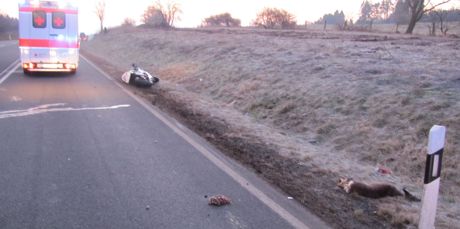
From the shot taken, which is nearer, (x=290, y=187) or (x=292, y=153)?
(x=290, y=187)

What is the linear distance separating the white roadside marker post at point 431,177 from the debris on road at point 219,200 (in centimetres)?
207

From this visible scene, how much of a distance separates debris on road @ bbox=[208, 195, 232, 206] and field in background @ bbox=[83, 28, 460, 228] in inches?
47.3

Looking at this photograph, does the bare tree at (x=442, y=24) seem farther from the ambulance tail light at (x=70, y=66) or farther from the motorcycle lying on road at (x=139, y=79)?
the ambulance tail light at (x=70, y=66)

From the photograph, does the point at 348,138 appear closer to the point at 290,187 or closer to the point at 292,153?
the point at 292,153

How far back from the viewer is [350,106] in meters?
9.84

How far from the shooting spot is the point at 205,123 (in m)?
10.3

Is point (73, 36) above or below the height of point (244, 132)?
above

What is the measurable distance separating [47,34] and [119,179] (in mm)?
14461

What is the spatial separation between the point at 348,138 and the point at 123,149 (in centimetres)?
398

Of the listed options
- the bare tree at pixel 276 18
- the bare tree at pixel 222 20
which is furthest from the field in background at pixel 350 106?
the bare tree at pixel 222 20

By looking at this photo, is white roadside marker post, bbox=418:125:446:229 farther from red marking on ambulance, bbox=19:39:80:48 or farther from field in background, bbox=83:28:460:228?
red marking on ambulance, bbox=19:39:80:48

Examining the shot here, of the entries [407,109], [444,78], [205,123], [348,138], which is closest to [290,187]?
[348,138]

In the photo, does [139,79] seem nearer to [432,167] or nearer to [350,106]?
[350,106]

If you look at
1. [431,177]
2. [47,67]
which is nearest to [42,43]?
[47,67]
